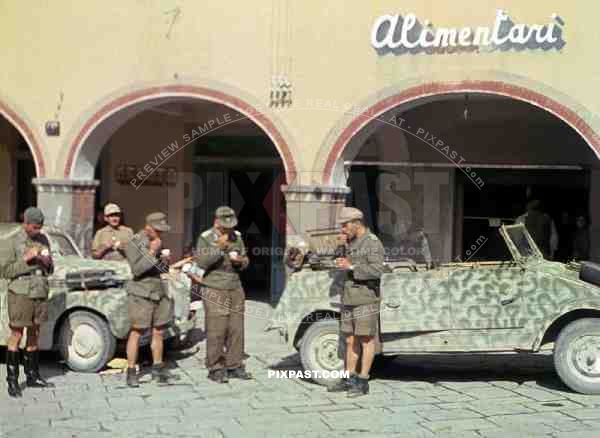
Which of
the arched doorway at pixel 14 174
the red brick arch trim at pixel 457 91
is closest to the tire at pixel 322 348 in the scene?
the red brick arch trim at pixel 457 91

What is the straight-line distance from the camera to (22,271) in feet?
24.6

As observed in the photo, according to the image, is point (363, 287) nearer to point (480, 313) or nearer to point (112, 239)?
point (480, 313)

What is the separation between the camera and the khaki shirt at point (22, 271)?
24.6 ft

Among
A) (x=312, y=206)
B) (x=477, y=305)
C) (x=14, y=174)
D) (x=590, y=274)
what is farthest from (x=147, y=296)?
(x=14, y=174)

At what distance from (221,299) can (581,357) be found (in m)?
3.47

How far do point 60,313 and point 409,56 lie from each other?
224 inches

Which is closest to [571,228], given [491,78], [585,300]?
[491,78]

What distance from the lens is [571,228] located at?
1403cm

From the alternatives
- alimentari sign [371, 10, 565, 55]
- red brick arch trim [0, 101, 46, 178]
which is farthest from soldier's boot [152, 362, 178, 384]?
alimentari sign [371, 10, 565, 55]

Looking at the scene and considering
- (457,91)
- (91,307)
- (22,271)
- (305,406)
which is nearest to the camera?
(305,406)

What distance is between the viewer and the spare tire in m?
7.68

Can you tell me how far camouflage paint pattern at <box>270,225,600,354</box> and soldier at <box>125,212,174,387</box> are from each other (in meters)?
1.64

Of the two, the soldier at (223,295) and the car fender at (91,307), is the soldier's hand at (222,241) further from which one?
the car fender at (91,307)

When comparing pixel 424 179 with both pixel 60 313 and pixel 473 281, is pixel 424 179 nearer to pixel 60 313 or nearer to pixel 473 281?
pixel 473 281
